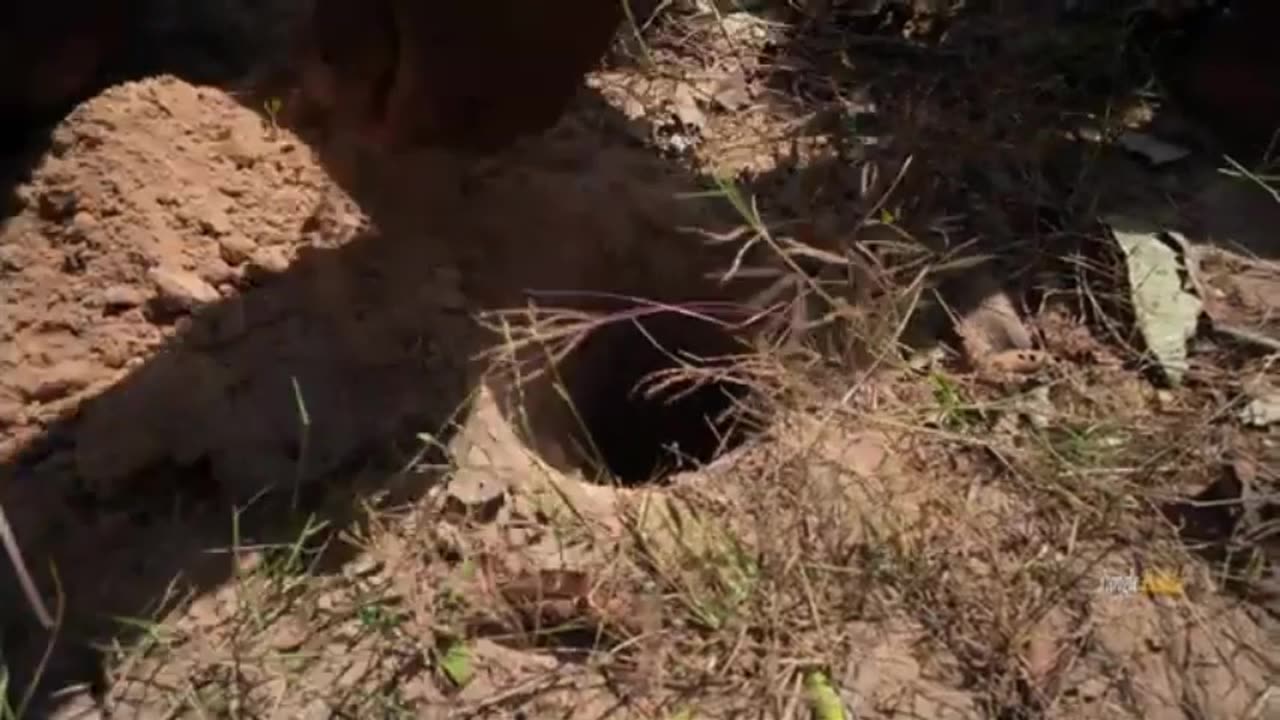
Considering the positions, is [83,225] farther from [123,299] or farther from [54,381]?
[54,381]

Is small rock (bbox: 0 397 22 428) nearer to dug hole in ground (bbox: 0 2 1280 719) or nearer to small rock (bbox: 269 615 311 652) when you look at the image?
dug hole in ground (bbox: 0 2 1280 719)

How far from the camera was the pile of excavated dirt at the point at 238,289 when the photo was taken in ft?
7.18

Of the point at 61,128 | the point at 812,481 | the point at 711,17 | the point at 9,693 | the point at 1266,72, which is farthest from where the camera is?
the point at 711,17

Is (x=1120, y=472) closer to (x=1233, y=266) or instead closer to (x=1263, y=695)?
(x=1263, y=695)

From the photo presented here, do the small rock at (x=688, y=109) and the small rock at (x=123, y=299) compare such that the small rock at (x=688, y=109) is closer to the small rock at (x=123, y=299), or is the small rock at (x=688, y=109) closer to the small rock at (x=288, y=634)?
the small rock at (x=123, y=299)

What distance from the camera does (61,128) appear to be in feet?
8.73

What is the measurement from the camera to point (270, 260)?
2.48 m

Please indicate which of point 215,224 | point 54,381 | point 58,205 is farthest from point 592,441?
point 58,205

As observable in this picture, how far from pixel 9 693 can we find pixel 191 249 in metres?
0.81

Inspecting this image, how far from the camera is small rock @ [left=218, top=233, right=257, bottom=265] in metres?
2.49

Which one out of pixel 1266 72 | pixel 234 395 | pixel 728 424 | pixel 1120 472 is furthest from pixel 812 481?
pixel 1266 72

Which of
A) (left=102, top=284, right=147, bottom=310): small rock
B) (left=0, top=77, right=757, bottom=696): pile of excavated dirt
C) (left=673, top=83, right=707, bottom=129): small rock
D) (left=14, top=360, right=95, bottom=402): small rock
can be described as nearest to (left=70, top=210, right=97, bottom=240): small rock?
(left=0, top=77, right=757, bottom=696): pile of excavated dirt

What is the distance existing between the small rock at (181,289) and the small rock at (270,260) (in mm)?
86

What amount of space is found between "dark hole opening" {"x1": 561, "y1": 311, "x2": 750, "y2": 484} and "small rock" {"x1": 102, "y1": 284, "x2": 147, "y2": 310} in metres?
0.69
